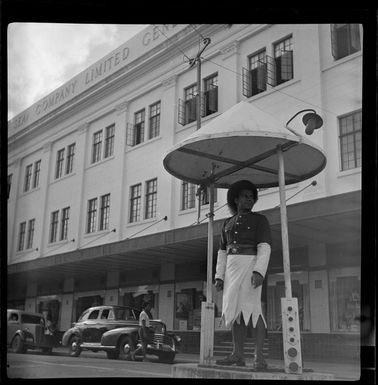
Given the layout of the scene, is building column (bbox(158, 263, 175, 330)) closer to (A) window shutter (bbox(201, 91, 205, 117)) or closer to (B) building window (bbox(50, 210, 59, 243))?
(B) building window (bbox(50, 210, 59, 243))

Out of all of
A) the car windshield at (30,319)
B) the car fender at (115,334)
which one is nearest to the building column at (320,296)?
the car fender at (115,334)

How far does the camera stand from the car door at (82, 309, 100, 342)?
112 inches

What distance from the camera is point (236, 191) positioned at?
3277 mm

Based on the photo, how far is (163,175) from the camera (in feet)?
10.7

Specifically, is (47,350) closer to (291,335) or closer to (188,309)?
(188,309)

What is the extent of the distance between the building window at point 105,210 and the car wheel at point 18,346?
2.45ft

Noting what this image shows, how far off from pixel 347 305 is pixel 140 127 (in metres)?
1.42

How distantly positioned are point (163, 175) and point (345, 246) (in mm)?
1058

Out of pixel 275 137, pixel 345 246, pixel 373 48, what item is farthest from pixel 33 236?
pixel 373 48

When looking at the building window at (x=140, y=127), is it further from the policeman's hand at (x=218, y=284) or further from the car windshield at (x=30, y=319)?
the car windshield at (x=30, y=319)

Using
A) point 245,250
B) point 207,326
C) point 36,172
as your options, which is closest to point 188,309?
point 207,326

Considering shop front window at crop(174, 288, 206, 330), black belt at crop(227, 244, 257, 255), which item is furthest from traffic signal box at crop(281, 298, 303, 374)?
shop front window at crop(174, 288, 206, 330)

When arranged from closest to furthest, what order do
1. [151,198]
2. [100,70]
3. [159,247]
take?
[151,198]
[100,70]
[159,247]
